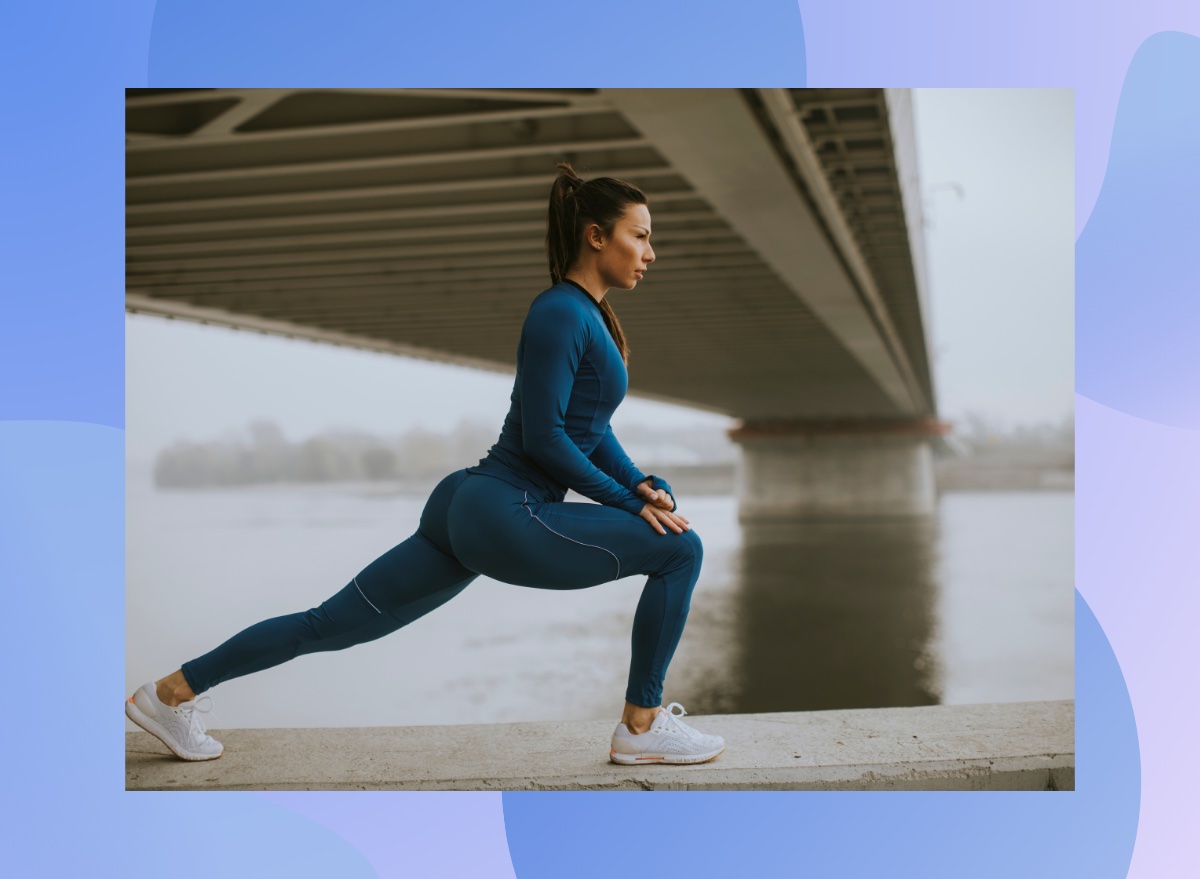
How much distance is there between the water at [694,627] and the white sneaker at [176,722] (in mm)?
15130

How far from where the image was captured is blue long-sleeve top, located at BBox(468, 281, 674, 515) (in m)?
3.31

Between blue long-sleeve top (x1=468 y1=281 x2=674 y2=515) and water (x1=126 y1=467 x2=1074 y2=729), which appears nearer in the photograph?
blue long-sleeve top (x1=468 y1=281 x2=674 y2=515)

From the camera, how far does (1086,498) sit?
14.1 feet

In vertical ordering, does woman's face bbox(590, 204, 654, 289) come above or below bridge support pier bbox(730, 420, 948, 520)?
below

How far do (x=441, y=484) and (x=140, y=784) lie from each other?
1532mm

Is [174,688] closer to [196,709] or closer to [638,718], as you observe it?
[196,709]

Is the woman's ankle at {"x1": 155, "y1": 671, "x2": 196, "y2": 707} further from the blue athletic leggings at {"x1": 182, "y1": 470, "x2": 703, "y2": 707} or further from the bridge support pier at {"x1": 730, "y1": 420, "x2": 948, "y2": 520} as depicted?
the bridge support pier at {"x1": 730, "y1": 420, "x2": 948, "y2": 520}

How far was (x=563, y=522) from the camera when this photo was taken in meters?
3.37

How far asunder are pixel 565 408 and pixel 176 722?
5.38ft

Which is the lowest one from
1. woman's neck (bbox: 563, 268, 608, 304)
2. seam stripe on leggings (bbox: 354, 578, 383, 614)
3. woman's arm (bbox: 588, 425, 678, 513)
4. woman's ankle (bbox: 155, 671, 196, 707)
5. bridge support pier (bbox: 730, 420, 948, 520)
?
woman's ankle (bbox: 155, 671, 196, 707)

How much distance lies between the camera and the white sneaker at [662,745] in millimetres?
3635

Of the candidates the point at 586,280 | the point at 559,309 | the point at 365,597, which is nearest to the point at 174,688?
the point at 365,597

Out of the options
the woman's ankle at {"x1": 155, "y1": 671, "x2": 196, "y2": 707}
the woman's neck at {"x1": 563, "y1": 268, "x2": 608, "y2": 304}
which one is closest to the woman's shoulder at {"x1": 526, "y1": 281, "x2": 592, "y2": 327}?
the woman's neck at {"x1": 563, "y1": 268, "x2": 608, "y2": 304}

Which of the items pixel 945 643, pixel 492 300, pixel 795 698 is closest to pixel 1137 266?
pixel 492 300
